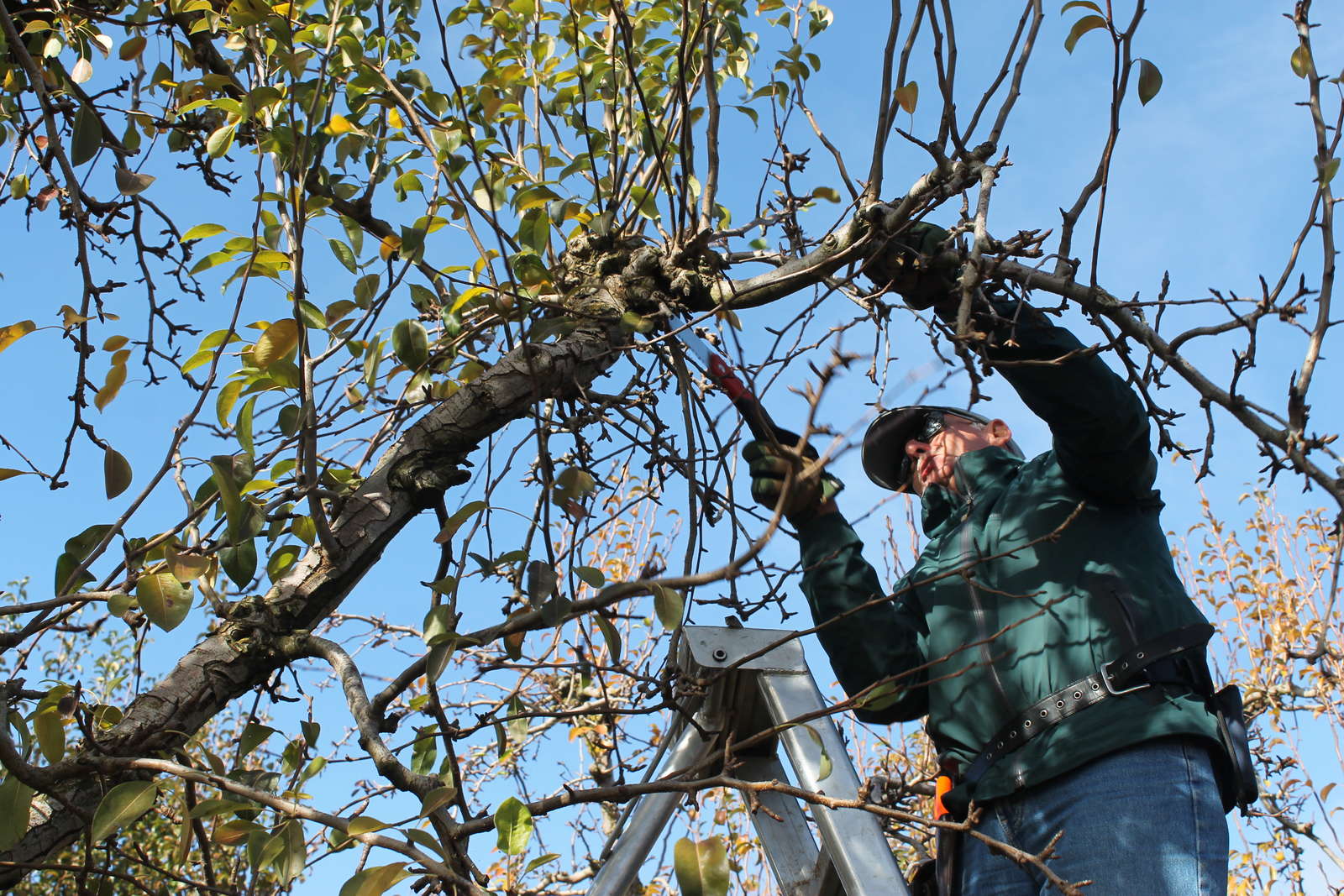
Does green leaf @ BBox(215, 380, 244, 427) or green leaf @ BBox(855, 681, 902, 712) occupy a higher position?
green leaf @ BBox(215, 380, 244, 427)

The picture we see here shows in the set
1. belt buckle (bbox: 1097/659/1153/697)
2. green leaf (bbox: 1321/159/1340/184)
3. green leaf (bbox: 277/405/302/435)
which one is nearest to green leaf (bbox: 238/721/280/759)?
green leaf (bbox: 277/405/302/435)

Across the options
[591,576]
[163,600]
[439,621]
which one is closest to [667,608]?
[591,576]

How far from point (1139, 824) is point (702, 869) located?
99 centimetres

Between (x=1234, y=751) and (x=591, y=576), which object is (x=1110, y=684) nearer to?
(x=1234, y=751)

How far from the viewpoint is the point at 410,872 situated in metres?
1.31

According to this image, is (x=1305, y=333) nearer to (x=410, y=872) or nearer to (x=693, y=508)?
(x=693, y=508)

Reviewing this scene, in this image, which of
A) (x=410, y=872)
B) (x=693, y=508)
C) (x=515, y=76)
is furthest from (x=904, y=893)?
(x=515, y=76)

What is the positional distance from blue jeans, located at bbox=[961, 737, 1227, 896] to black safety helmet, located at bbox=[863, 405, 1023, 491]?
1023 millimetres

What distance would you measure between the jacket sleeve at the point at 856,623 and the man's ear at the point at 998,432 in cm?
59

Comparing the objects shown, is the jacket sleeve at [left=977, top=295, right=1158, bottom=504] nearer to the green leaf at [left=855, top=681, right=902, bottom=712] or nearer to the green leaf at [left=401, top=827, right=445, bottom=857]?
the green leaf at [left=855, top=681, right=902, bottom=712]

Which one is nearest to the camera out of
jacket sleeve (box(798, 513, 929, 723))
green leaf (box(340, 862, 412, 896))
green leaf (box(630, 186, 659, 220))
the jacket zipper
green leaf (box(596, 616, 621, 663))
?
green leaf (box(340, 862, 412, 896))

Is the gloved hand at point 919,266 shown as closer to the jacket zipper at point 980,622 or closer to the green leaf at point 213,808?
the jacket zipper at point 980,622

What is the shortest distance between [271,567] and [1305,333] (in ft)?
5.95

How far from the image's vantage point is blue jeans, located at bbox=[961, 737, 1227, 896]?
1841 millimetres
